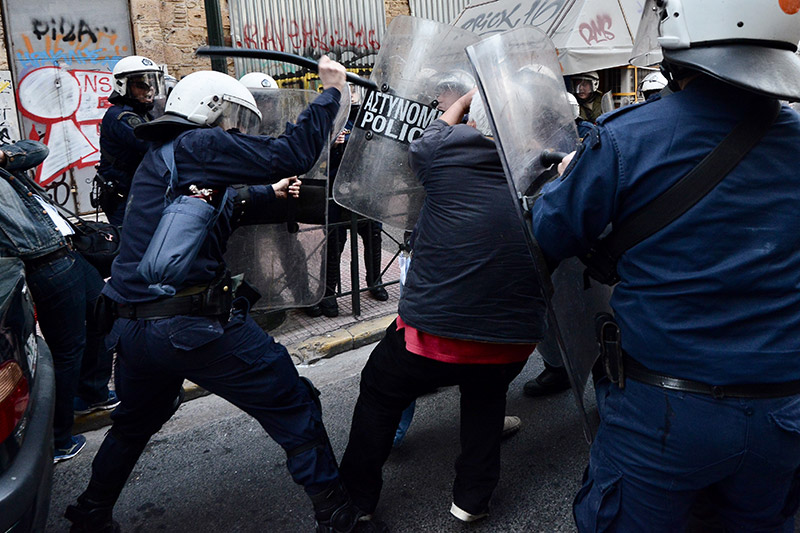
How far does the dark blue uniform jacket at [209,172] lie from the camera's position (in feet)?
7.62

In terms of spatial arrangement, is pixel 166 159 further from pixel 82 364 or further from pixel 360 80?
pixel 82 364

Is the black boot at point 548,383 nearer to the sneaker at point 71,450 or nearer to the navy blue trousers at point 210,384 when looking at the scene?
the navy blue trousers at point 210,384

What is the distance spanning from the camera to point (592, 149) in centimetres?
161

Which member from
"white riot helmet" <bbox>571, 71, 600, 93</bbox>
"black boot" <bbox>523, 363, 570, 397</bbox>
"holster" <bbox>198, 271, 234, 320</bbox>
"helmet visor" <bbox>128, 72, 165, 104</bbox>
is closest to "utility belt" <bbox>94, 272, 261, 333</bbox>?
"holster" <bbox>198, 271, 234, 320</bbox>

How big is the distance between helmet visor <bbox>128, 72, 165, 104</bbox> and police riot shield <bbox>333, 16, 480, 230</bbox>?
193 cm

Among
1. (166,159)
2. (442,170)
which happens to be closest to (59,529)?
(166,159)

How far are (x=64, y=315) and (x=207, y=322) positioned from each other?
48.1 inches

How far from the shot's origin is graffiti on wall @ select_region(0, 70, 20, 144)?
23.1 ft

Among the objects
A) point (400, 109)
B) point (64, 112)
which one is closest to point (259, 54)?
point (400, 109)

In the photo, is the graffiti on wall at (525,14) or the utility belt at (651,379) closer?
the utility belt at (651,379)

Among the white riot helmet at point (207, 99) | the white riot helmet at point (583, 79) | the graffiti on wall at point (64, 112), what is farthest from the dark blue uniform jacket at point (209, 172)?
the graffiti on wall at point (64, 112)

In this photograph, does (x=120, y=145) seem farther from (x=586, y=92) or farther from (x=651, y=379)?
(x=586, y=92)

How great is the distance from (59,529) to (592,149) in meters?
2.59

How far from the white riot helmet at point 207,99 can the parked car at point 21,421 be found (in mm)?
798
